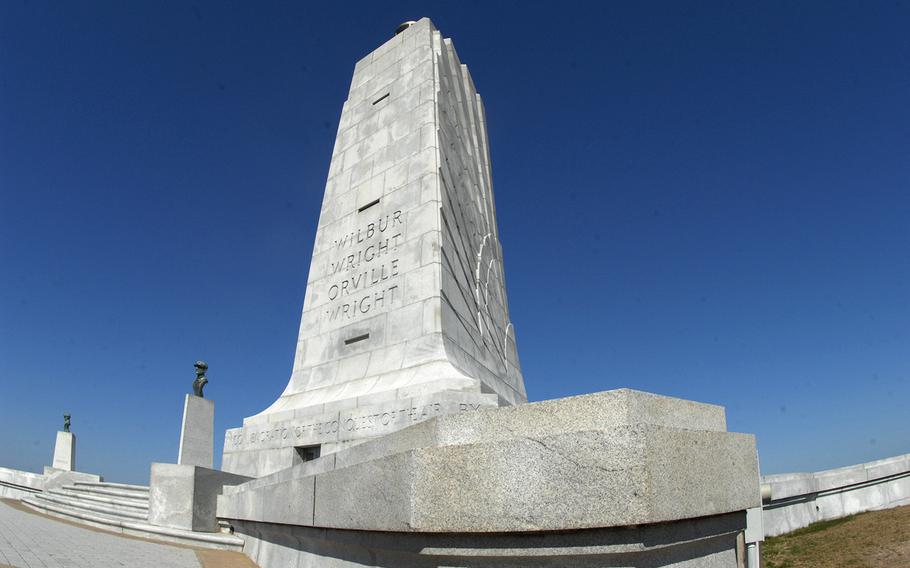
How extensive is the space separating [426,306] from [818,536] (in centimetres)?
656

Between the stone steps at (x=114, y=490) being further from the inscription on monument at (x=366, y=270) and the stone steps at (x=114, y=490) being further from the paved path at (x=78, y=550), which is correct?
the inscription on monument at (x=366, y=270)

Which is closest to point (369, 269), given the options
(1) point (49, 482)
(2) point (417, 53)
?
(2) point (417, 53)

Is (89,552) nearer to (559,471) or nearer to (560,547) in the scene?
(560,547)

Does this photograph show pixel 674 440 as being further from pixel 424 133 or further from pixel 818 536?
pixel 424 133

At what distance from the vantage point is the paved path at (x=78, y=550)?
555 centimetres

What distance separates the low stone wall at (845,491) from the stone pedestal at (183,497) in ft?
26.8

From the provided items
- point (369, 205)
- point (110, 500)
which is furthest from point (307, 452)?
point (369, 205)

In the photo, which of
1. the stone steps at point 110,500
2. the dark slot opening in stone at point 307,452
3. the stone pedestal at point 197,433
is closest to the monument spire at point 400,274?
→ the dark slot opening in stone at point 307,452

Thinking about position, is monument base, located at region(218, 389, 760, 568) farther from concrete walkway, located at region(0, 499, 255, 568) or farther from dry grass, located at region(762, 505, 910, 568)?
dry grass, located at region(762, 505, 910, 568)

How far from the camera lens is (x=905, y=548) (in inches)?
249

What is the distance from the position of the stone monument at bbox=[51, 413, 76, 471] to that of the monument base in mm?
24216

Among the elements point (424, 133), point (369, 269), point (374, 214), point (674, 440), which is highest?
point (424, 133)

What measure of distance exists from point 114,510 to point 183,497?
9.14 ft

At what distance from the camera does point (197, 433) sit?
11961 millimetres
